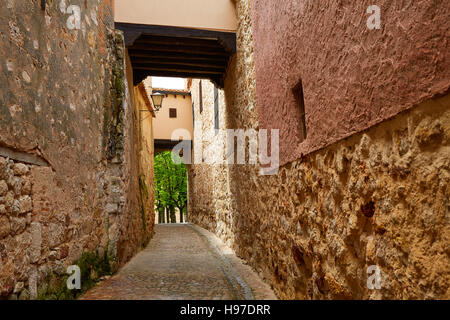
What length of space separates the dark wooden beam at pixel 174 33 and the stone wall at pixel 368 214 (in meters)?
3.07

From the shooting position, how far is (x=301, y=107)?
11.2 ft

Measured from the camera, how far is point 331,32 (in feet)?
8.23

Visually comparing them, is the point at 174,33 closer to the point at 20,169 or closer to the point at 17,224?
the point at 20,169

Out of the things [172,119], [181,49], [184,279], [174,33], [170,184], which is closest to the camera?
[184,279]

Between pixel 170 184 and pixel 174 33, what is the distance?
17.5 meters

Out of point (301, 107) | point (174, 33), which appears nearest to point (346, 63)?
point (301, 107)

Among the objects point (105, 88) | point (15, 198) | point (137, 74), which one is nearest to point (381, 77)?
point (15, 198)

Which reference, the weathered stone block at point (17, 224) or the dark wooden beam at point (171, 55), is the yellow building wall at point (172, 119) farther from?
the weathered stone block at point (17, 224)

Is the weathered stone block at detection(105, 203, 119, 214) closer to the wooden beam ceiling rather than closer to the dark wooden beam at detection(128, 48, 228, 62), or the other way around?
the wooden beam ceiling

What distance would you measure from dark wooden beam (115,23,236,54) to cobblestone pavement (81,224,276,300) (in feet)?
12.2

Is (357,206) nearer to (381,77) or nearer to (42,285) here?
(381,77)

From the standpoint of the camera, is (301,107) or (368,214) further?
(301,107)

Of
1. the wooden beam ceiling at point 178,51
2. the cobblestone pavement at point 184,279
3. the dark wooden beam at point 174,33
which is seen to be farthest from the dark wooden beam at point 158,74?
the cobblestone pavement at point 184,279

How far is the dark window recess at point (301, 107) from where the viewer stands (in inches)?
131
